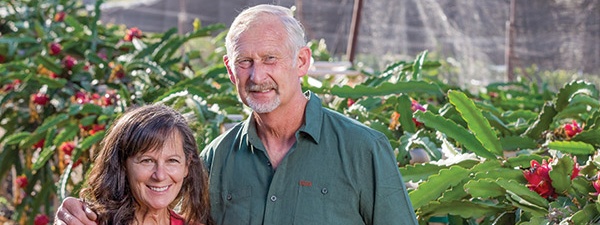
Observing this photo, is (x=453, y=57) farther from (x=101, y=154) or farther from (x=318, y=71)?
(x=101, y=154)

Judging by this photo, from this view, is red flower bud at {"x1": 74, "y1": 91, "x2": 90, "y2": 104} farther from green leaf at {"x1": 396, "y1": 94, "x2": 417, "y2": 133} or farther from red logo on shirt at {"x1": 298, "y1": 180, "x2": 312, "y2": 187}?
red logo on shirt at {"x1": 298, "y1": 180, "x2": 312, "y2": 187}

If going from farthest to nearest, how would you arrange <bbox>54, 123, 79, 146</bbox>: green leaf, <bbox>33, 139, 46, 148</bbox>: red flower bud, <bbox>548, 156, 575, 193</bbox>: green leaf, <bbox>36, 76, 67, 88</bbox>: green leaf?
1. <bbox>36, 76, 67, 88</bbox>: green leaf
2. <bbox>33, 139, 46, 148</bbox>: red flower bud
3. <bbox>54, 123, 79, 146</bbox>: green leaf
4. <bbox>548, 156, 575, 193</bbox>: green leaf

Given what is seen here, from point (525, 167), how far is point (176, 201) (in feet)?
4.23

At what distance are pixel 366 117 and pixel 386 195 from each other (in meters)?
1.56

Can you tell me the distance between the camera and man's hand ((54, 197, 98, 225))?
2.58 m

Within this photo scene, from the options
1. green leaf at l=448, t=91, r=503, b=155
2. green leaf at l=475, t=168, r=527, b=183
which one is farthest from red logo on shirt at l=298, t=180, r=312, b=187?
green leaf at l=448, t=91, r=503, b=155

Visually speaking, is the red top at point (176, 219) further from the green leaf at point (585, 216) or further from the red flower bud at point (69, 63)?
the red flower bud at point (69, 63)

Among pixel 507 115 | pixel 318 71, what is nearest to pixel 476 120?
pixel 507 115

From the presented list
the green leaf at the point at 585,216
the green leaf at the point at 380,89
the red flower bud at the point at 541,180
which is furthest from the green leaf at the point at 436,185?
the green leaf at the point at 380,89

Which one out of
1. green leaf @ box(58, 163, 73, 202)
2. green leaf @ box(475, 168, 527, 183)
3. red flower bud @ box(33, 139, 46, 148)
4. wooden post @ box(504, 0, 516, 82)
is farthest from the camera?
wooden post @ box(504, 0, 516, 82)

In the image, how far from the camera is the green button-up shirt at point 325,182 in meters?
2.63

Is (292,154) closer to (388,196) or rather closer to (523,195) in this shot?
(388,196)

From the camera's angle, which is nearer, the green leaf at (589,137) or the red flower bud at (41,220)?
the green leaf at (589,137)

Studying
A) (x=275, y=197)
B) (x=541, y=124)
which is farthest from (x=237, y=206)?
(x=541, y=124)
